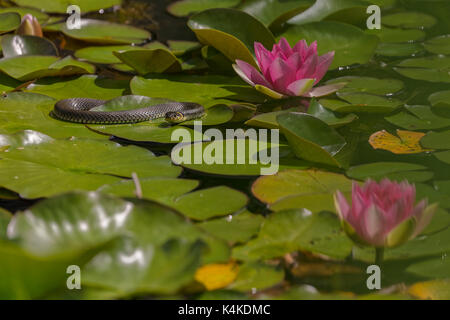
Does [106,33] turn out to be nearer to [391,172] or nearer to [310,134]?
[310,134]

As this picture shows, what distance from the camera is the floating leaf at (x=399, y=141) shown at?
10.9ft

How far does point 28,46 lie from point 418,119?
2.72 metres

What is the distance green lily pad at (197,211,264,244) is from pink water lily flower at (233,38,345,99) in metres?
1.29

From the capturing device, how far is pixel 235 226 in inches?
102

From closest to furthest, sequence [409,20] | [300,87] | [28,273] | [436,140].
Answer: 1. [28,273]
2. [436,140]
3. [300,87]
4. [409,20]

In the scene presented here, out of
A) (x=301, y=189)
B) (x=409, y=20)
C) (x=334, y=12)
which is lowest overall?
(x=301, y=189)

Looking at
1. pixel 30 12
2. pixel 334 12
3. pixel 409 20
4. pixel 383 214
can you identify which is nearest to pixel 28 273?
pixel 383 214

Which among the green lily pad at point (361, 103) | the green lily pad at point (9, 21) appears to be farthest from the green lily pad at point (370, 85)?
the green lily pad at point (9, 21)

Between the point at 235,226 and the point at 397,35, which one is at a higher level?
the point at 397,35

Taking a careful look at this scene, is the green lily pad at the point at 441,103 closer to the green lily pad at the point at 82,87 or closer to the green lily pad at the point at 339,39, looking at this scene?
the green lily pad at the point at 339,39

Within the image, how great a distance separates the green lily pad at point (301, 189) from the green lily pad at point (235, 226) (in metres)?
0.14

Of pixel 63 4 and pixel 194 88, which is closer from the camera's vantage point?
pixel 194 88

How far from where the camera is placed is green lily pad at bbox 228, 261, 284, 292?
7.39ft

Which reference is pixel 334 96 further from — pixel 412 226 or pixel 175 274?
pixel 175 274
